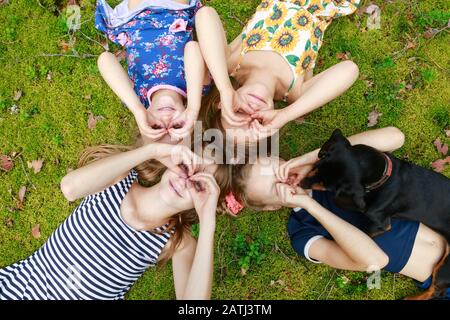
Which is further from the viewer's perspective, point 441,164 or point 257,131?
point 441,164

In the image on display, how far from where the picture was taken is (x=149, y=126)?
4.00 meters

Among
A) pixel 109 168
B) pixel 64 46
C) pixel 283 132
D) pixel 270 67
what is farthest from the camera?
pixel 64 46

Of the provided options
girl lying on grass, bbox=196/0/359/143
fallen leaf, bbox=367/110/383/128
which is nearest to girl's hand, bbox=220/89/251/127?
girl lying on grass, bbox=196/0/359/143

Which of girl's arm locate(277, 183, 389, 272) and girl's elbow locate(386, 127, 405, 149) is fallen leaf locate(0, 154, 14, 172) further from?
girl's elbow locate(386, 127, 405, 149)

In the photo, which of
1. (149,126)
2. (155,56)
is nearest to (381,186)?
(149,126)

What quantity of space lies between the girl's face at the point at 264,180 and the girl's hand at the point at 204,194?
37cm

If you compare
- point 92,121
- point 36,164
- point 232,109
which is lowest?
point 36,164

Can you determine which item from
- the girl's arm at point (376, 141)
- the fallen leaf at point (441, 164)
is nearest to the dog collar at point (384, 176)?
the girl's arm at point (376, 141)

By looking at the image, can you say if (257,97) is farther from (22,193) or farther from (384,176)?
(22,193)

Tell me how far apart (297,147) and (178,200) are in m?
1.97

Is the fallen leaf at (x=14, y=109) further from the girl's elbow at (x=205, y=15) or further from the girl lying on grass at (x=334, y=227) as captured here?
the girl lying on grass at (x=334, y=227)

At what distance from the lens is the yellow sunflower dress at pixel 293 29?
450 centimetres

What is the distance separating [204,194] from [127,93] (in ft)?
Answer: 4.32

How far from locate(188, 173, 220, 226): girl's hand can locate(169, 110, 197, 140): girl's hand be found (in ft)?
1.66
